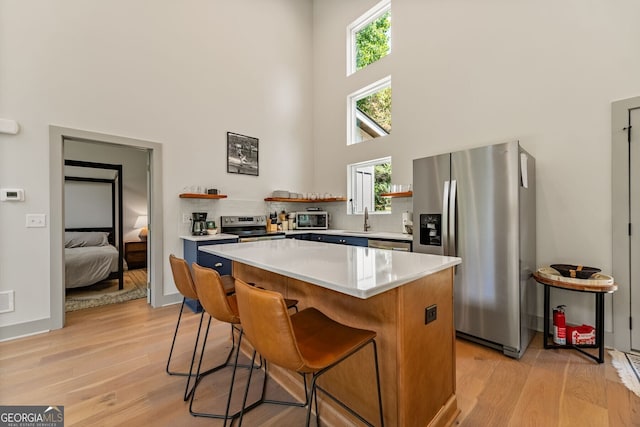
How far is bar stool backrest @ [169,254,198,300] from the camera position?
6.21ft

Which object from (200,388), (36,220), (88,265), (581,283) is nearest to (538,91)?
(581,283)

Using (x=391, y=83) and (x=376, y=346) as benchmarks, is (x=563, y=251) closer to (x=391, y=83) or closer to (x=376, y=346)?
(x=376, y=346)

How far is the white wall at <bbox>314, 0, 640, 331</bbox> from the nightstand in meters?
5.50

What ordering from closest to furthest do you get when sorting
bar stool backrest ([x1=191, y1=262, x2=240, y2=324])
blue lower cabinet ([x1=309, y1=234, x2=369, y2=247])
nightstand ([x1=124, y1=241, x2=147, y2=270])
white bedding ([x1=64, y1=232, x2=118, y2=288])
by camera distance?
bar stool backrest ([x1=191, y1=262, x2=240, y2=324]) < blue lower cabinet ([x1=309, y1=234, x2=369, y2=247]) < white bedding ([x1=64, y1=232, x2=118, y2=288]) < nightstand ([x1=124, y1=241, x2=147, y2=270])

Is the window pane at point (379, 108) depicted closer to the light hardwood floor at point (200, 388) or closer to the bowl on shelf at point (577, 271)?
the bowl on shelf at point (577, 271)

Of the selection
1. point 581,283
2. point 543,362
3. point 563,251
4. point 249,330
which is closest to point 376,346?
point 249,330

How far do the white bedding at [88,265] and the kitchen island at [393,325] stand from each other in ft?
12.2

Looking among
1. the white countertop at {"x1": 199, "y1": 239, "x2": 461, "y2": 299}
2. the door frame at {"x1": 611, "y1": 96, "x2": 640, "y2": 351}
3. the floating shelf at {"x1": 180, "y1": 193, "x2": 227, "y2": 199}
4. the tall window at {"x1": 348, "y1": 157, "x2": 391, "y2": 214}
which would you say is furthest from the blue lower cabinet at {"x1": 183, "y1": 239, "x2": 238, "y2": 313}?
the door frame at {"x1": 611, "y1": 96, "x2": 640, "y2": 351}

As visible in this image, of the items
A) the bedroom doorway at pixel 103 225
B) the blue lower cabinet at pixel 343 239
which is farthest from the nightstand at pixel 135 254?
the blue lower cabinet at pixel 343 239

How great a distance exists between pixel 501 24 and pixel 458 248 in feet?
8.48

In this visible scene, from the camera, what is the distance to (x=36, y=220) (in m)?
2.79

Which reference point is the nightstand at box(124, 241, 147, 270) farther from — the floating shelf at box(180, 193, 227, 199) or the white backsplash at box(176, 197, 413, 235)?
the floating shelf at box(180, 193, 227, 199)

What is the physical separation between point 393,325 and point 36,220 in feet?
11.9

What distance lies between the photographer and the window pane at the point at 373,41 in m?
4.45
